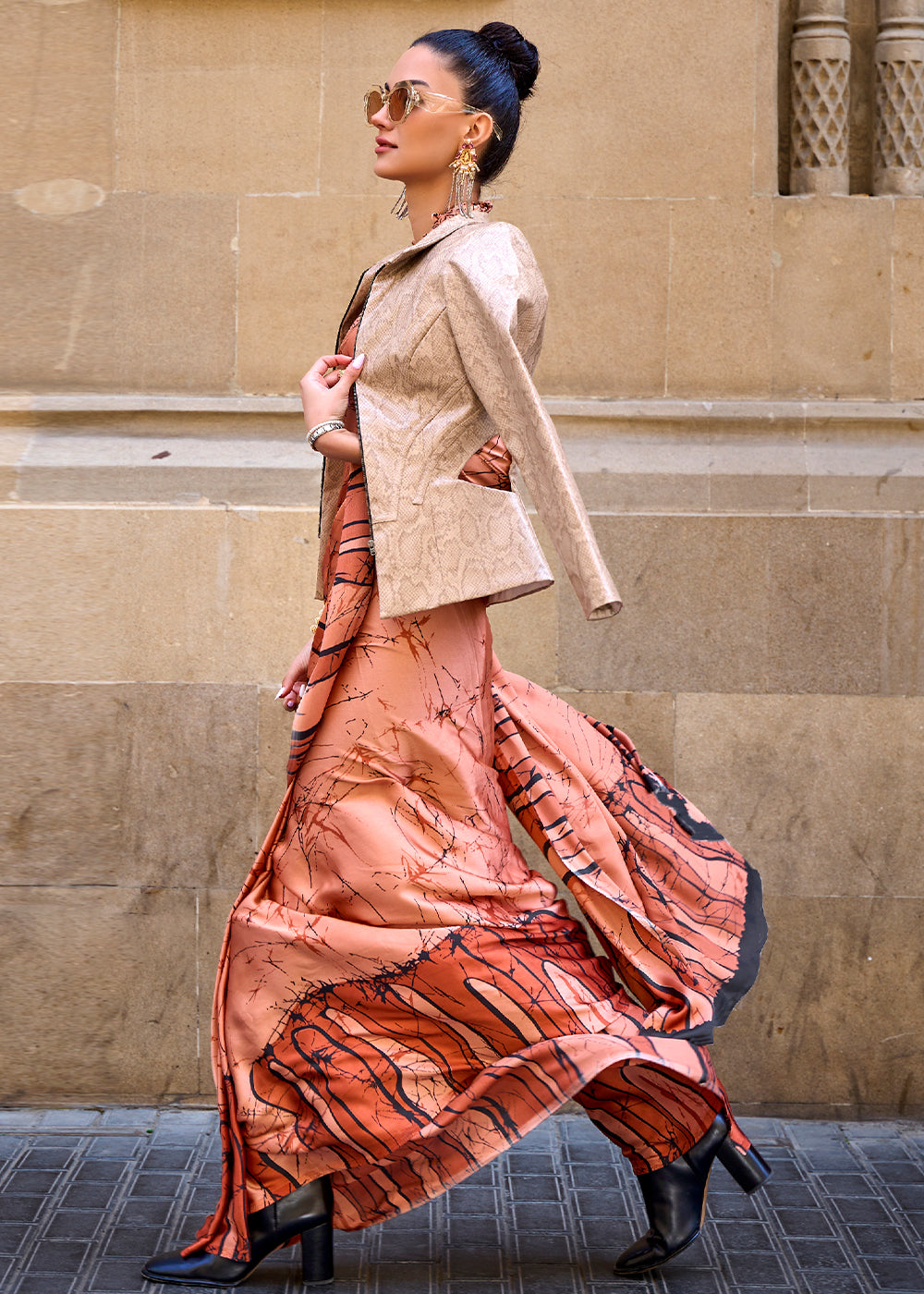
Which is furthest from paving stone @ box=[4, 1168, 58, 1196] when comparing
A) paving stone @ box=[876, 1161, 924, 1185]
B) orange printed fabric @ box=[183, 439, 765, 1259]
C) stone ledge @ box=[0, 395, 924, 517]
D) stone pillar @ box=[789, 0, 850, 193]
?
stone pillar @ box=[789, 0, 850, 193]

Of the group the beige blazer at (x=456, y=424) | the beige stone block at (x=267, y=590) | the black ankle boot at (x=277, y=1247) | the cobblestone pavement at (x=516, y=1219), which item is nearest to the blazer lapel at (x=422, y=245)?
the beige blazer at (x=456, y=424)

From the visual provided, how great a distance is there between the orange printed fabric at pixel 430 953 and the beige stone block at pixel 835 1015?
1.15 m

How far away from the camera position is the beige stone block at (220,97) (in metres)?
4.52

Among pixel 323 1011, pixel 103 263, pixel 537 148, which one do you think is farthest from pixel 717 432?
pixel 323 1011

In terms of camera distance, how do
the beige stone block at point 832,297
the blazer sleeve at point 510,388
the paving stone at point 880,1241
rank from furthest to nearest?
the beige stone block at point 832,297 → the paving stone at point 880,1241 → the blazer sleeve at point 510,388

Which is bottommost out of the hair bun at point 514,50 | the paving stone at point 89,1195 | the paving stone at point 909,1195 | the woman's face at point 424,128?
the paving stone at point 909,1195

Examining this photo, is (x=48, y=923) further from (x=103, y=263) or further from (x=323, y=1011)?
(x=103, y=263)

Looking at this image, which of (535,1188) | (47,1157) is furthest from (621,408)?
(47,1157)

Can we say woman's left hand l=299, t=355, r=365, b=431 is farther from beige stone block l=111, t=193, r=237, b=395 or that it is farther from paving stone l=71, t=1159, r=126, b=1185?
paving stone l=71, t=1159, r=126, b=1185

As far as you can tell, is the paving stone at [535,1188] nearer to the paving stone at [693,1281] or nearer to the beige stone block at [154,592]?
the paving stone at [693,1281]

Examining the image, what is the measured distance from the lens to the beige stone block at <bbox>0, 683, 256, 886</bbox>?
4.40 meters

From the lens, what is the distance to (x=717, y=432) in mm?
4496

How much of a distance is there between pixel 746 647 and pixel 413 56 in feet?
6.72

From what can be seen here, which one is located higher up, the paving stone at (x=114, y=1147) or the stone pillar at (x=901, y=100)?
the stone pillar at (x=901, y=100)
